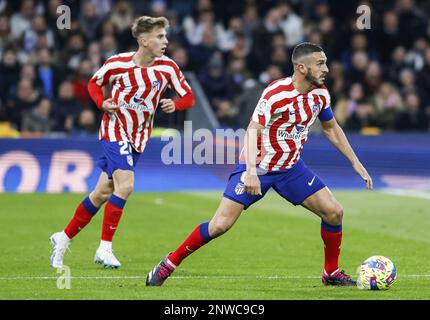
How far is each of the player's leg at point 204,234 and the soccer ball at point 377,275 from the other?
116 centimetres

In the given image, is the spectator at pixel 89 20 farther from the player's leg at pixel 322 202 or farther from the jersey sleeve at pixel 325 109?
the player's leg at pixel 322 202

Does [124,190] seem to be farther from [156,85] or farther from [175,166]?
[175,166]

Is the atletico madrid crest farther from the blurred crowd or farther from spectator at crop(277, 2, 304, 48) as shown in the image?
spectator at crop(277, 2, 304, 48)

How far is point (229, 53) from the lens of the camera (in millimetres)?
22125

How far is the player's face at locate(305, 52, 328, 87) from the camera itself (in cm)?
Answer: 916

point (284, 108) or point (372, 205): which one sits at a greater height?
point (284, 108)

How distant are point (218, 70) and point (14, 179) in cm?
485

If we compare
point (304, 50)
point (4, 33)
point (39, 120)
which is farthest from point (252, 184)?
point (4, 33)

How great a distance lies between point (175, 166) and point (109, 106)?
8.19 m

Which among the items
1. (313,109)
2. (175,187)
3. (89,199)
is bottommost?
(175,187)

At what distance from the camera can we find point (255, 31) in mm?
22188

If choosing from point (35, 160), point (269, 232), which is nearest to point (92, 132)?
point (35, 160)

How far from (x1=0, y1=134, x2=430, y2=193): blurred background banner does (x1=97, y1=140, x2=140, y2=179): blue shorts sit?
7.47 metres

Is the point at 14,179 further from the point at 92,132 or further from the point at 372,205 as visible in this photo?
the point at 372,205
